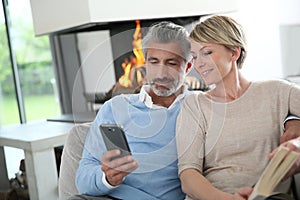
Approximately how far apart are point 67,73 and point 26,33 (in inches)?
15.3

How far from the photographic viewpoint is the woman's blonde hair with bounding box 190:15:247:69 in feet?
4.44

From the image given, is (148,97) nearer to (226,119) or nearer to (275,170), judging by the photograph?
(226,119)

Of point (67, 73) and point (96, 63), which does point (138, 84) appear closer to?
point (96, 63)

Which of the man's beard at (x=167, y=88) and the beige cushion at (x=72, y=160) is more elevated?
the man's beard at (x=167, y=88)

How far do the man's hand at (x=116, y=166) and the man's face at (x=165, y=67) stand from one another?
0.24m

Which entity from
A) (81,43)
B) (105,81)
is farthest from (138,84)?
(81,43)

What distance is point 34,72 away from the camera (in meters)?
3.54

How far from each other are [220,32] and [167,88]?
0.71ft

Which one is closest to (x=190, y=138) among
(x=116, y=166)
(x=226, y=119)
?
(x=226, y=119)

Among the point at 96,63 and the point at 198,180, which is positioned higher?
the point at 96,63

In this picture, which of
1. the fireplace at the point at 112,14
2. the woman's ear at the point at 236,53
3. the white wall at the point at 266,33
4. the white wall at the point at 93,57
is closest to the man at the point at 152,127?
the woman's ear at the point at 236,53

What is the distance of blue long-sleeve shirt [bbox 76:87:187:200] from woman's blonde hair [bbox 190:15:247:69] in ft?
0.64

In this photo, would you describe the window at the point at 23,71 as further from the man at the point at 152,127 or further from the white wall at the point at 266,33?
the man at the point at 152,127

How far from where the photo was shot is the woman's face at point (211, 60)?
1373 mm
